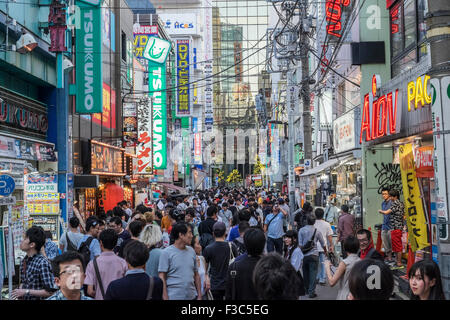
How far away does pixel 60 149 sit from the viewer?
64.5ft

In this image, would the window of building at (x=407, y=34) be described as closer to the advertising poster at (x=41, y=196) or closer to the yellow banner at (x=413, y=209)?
the yellow banner at (x=413, y=209)

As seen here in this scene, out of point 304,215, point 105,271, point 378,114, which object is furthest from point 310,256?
point 105,271

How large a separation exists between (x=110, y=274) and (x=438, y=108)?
4.11 m

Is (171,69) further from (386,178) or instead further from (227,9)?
(227,9)

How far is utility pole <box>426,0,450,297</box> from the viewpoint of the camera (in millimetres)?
5793

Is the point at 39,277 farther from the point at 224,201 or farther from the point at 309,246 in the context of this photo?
the point at 224,201

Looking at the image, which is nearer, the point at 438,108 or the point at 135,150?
the point at 438,108

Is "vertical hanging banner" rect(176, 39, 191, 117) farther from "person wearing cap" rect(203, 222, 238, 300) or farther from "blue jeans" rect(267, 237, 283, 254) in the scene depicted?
"person wearing cap" rect(203, 222, 238, 300)

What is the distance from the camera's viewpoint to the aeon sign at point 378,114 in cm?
1202

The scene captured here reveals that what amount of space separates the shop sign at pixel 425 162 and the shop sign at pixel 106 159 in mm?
16552

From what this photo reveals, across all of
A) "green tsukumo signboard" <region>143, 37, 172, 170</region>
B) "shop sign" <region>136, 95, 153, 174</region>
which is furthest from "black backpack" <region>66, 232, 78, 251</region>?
"green tsukumo signboard" <region>143, 37, 172, 170</region>

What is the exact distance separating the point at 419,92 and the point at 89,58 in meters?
12.4

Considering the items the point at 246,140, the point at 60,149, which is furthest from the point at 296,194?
the point at 246,140

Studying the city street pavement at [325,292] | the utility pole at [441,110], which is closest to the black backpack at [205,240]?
the city street pavement at [325,292]
